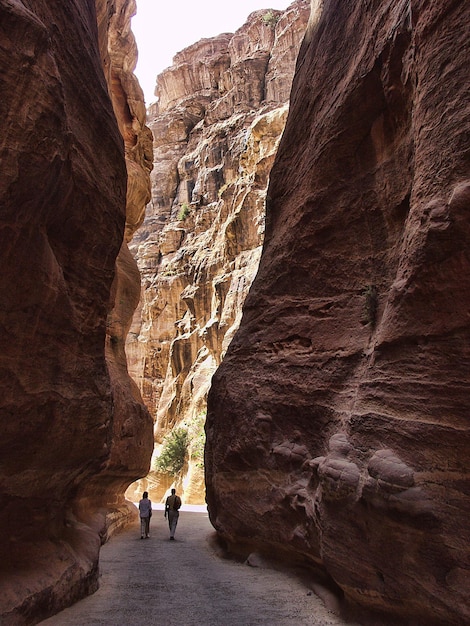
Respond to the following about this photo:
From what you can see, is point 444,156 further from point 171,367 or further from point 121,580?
point 171,367

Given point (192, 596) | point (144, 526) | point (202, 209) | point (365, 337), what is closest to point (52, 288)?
point (365, 337)

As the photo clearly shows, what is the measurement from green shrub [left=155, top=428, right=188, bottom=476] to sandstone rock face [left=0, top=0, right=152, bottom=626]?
24047 millimetres

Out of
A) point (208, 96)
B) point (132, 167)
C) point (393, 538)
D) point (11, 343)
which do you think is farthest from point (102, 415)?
point (208, 96)

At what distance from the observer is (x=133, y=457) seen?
556 inches

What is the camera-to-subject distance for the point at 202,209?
42.7 m

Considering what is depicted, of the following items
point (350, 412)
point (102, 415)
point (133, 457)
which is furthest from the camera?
point (133, 457)

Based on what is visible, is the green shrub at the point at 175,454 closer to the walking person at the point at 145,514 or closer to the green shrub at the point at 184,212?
the walking person at the point at 145,514

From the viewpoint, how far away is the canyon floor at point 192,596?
545cm

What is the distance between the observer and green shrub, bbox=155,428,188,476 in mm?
31016

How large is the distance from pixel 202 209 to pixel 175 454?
73.2 feet

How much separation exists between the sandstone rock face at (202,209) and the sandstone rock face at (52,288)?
21.7 meters

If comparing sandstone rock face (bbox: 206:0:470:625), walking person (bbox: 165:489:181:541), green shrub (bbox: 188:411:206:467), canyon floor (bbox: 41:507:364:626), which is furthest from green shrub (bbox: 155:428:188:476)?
sandstone rock face (bbox: 206:0:470:625)

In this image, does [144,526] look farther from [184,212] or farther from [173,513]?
[184,212]

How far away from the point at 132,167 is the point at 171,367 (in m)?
21.6
